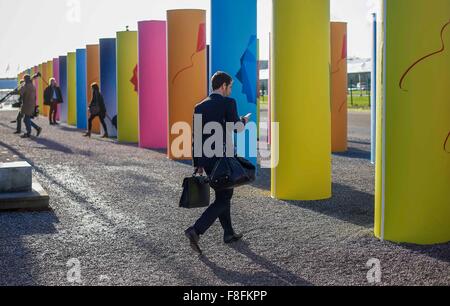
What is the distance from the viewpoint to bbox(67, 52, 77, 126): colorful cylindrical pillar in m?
28.1

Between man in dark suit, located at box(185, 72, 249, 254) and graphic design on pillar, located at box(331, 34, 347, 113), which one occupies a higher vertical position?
graphic design on pillar, located at box(331, 34, 347, 113)

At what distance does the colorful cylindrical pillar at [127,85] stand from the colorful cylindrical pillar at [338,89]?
6.12 meters

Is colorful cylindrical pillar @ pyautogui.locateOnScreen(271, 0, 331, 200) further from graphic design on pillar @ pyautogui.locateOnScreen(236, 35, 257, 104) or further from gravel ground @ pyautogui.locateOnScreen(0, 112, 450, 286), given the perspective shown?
graphic design on pillar @ pyautogui.locateOnScreen(236, 35, 257, 104)

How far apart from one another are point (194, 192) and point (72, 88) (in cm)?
2294

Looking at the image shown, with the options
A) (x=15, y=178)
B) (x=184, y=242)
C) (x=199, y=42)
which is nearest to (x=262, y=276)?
(x=184, y=242)

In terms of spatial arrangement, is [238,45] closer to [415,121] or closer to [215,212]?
[415,121]

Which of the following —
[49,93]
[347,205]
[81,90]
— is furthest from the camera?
[81,90]

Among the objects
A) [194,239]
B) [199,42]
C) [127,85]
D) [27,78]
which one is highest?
[199,42]

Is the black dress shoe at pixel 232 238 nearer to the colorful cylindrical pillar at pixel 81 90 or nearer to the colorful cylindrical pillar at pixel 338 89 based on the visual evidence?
the colorful cylindrical pillar at pixel 338 89

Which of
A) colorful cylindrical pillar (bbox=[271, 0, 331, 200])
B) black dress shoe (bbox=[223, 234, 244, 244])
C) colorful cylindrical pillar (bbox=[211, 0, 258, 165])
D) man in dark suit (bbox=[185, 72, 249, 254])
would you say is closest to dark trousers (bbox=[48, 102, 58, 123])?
colorful cylindrical pillar (bbox=[211, 0, 258, 165])

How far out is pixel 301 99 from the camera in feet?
31.0

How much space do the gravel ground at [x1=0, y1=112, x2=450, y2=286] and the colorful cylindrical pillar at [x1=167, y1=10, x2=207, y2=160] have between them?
335cm

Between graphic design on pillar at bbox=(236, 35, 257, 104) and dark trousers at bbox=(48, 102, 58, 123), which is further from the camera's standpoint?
dark trousers at bbox=(48, 102, 58, 123)
